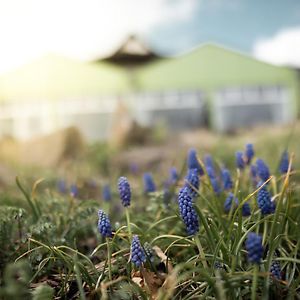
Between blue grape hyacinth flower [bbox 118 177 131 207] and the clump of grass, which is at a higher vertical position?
blue grape hyacinth flower [bbox 118 177 131 207]

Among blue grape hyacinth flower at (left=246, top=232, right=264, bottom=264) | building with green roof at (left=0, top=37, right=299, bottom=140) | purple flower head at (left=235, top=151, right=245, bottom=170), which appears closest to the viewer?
blue grape hyacinth flower at (left=246, top=232, right=264, bottom=264)

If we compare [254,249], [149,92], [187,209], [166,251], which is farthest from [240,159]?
[149,92]

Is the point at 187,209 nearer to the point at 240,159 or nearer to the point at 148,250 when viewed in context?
the point at 148,250

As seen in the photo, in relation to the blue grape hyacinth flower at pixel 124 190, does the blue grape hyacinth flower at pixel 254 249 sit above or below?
below

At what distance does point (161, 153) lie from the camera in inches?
212

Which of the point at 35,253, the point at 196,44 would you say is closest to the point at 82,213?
the point at 35,253

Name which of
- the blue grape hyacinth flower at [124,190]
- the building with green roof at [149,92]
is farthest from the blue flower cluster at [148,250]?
the building with green roof at [149,92]

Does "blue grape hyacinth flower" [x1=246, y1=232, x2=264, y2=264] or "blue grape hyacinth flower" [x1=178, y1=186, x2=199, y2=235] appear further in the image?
"blue grape hyacinth flower" [x1=178, y1=186, x2=199, y2=235]

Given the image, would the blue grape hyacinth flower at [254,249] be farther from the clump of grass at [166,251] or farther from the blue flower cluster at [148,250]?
the blue flower cluster at [148,250]

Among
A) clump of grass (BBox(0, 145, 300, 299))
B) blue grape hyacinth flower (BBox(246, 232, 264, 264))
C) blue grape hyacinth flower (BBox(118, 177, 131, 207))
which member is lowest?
clump of grass (BBox(0, 145, 300, 299))

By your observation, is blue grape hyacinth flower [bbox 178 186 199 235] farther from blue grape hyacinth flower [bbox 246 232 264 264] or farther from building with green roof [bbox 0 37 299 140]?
building with green roof [bbox 0 37 299 140]

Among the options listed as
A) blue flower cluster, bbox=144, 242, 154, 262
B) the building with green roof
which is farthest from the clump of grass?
the building with green roof

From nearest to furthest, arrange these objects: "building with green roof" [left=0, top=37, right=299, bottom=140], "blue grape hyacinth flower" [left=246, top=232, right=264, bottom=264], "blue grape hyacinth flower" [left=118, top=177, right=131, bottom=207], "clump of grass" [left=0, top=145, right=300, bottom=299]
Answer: "blue grape hyacinth flower" [left=246, top=232, right=264, bottom=264]
"clump of grass" [left=0, top=145, right=300, bottom=299]
"blue grape hyacinth flower" [left=118, top=177, right=131, bottom=207]
"building with green roof" [left=0, top=37, right=299, bottom=140]

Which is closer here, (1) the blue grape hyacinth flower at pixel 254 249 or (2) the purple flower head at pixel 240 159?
(1) the blue grape hyacinth flower at pixel 254 249
